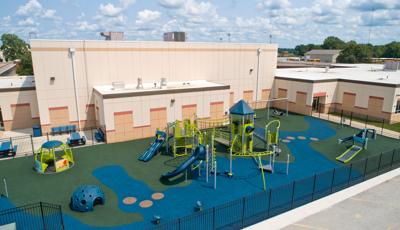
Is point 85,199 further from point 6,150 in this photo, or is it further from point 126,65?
point 126,65

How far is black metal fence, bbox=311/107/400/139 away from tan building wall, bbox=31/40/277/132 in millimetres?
10805

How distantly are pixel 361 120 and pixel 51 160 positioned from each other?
32.5 m

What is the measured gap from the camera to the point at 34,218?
14.0 metres

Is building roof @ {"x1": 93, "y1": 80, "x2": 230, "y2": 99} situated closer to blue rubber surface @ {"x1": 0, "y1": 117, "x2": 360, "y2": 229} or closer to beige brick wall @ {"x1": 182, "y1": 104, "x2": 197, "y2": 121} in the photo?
beige brick wall @ {"x1": 182, "y1": 104, "x2": 197, "y2": 121}

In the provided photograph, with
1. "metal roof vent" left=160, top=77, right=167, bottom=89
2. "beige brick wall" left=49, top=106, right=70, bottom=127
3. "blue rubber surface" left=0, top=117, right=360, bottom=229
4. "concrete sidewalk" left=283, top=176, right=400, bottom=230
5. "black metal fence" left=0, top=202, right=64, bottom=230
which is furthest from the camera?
"metal roof vent" left=160, top=77, right=167, bottom=89

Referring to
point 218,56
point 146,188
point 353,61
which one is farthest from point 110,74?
point 353,61

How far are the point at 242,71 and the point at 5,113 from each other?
2657 centimetres

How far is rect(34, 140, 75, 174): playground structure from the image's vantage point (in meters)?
19.0

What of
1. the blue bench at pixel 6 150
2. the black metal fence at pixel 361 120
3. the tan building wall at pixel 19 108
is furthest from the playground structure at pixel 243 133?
the tan building wall at pixel 19 108

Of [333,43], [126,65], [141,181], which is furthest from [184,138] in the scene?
[333,43]

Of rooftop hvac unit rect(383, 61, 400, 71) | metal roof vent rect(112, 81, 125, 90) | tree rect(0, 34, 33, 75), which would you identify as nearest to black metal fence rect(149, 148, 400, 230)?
metal roof vent rect(112, 81, 125, 90)

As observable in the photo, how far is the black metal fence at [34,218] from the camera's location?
1305cm

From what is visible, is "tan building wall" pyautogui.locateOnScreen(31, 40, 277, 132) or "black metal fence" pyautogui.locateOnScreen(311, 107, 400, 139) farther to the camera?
"black metal fence" pyautogui.locateOnScreen(311, 107, 400, 139)

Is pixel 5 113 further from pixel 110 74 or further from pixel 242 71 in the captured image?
pixel 242 71
